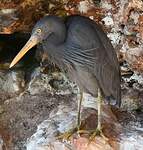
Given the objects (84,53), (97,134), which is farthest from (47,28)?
(97,134)

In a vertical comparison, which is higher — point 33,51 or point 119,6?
point 119,6

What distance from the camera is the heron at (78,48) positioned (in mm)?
1946

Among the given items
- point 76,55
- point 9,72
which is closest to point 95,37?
point 76,55

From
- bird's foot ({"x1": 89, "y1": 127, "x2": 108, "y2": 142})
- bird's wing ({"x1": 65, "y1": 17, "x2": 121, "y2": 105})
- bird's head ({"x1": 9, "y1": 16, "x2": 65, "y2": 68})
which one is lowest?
bird's foot ({"x1": 89, "y1": 127, "x2": 108, "y2": 142})

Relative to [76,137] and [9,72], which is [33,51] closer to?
[9,72]

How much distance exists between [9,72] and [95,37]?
0.81 m

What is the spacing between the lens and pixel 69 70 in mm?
2016

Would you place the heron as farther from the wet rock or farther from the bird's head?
the wet rock

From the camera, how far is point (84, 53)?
1965 mm

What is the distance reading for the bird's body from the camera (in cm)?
196

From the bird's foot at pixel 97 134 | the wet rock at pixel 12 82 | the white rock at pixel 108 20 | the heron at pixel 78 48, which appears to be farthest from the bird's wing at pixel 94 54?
the wet rock at pixel 12 82

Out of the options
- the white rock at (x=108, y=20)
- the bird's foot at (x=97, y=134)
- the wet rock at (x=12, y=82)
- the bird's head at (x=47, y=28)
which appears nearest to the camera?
the bird's head at (x=47, y=28)

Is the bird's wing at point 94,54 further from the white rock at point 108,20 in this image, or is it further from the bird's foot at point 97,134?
the white rock at point 108,20

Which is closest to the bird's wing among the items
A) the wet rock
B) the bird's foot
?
the bird's foot
